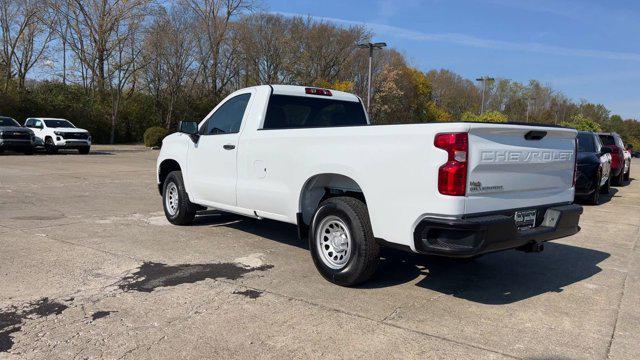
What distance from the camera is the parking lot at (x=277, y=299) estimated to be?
3.67 m

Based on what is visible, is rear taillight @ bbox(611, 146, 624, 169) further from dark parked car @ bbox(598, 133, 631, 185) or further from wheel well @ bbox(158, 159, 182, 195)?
wheel well @ bbox(158, 159, 182, 195)

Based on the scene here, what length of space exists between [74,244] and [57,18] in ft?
119

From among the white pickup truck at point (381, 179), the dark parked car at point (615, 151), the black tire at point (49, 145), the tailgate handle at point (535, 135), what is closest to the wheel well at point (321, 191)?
the white pickup truck at point (381, 179)

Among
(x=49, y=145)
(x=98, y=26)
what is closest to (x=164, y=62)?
(x=98, y=26)

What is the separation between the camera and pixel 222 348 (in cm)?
359

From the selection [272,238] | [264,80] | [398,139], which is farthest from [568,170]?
[264,80]

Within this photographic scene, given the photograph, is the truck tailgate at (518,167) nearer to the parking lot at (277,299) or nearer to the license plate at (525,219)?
the license plate at (525,219)

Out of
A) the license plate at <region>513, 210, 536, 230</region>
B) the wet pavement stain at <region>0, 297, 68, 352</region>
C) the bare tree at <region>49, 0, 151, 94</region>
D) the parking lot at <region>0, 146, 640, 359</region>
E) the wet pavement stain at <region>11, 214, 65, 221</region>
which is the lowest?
the wet pavement stain at <region>0, 297, 68, 352</region>

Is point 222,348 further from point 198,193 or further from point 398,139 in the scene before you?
point 198,193

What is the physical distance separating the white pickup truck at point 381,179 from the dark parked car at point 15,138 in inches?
789

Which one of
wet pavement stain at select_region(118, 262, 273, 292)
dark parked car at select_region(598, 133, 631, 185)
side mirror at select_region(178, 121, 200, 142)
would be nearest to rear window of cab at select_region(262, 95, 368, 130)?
side mirror at select_region(178, 121, 200, 142)

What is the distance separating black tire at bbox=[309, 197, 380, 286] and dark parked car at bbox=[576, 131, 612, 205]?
8261mm

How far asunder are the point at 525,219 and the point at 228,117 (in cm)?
387

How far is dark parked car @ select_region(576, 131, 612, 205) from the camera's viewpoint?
11.3 metres
